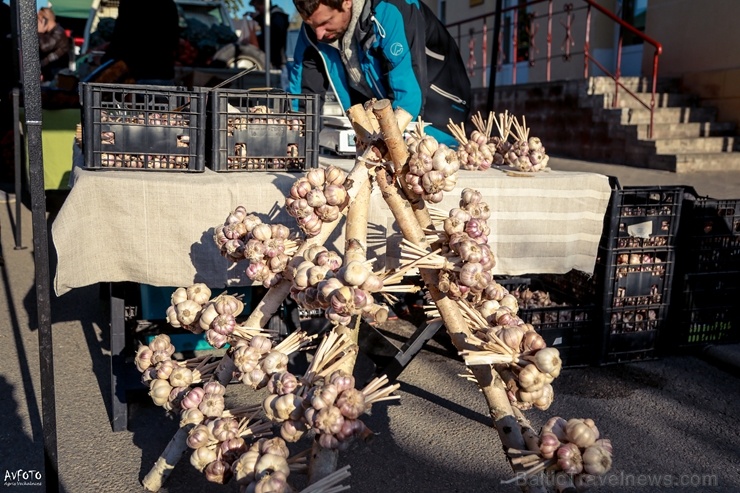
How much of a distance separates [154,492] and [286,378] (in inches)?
33.9

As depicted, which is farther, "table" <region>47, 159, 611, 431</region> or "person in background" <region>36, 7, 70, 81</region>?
"person in background" <region>36, 7, 70, 81</region>

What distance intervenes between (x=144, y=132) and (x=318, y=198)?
0.98 meters

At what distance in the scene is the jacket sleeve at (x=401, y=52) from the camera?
10.5ft

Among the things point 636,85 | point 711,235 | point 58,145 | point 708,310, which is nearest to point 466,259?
point 711,235

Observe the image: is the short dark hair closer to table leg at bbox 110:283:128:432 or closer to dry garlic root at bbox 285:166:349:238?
dry garlic root at bbox 285:166:349:238

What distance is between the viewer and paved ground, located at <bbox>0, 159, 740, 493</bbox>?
2.52m

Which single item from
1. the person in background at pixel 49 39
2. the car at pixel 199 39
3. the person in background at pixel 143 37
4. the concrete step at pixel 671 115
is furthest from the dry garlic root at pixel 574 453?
the person in background at pixel 49 39

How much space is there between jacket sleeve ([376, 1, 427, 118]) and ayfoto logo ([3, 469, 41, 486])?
211cm

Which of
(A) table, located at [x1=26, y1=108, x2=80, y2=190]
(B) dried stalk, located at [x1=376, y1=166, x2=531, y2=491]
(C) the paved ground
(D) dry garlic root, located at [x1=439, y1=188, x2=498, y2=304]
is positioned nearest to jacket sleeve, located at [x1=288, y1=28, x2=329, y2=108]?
(C) the paved ground

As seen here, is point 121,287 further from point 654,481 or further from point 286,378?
point 654,481

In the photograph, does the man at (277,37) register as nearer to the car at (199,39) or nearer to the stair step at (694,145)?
the car at (199,39)

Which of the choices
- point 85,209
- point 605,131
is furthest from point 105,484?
point 605,131

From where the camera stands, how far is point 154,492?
93.9 inches

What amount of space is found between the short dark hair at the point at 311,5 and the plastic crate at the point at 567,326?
62.8 inches
